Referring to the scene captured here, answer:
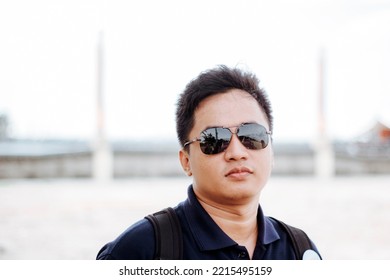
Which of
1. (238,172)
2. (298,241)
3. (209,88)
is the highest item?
(209,88)

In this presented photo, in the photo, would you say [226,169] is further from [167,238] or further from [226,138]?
[167,238]

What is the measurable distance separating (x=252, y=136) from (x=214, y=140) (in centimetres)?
9

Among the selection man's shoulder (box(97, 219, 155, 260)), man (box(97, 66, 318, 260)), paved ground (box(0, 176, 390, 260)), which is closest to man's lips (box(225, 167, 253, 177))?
man (box(97, 66, 318, 260))

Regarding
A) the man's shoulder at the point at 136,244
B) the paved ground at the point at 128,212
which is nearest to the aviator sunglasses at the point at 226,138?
the man's shoulder at the point at 136,244

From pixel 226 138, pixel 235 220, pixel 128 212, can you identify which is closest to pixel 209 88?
pixel 226 138

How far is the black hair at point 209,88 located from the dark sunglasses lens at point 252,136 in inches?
3.1

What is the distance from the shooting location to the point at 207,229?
1.06 metres

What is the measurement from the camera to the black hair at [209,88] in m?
1.10

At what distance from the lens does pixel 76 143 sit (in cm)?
849

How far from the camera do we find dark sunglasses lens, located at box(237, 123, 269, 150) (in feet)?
3.59

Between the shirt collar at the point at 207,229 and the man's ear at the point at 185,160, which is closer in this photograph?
the shirt collar at the point at 207,229

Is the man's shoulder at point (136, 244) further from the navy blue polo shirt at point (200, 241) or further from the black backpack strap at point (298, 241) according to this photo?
the black backpack strap at point (298, 241)
